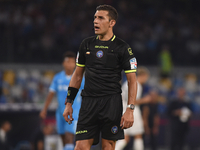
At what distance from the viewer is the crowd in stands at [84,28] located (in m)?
15.5

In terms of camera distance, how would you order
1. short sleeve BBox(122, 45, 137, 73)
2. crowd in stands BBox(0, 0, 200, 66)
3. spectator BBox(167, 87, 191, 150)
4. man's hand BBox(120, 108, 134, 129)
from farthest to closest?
crowd in stands BBox(0, 0, 200, 66) < spectator BBox(167, 87, 191, 150) < short sleeve BBox(122, 45, 137, 73) < man's hand BBox(120, 108, 134, 129)

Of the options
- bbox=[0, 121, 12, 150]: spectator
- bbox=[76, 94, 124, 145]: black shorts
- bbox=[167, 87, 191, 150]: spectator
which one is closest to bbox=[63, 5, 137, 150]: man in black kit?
bbox=[76, 94, 124, 145]: black shorts

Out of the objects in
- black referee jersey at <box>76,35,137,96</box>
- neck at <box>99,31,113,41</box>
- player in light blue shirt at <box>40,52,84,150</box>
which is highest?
neck at <box>99,31,113,41</box>

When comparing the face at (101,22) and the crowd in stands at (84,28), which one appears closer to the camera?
the face at (101,22)

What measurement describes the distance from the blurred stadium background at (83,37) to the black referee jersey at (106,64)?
7481mm

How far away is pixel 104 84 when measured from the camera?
12.6ft

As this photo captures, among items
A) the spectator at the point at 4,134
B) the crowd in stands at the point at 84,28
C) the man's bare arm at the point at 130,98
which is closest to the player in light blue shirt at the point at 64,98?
the spectator at the point at 4,134

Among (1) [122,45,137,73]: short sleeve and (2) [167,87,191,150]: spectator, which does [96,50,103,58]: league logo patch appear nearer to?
(1) [122,45,137,73]: short sleeve

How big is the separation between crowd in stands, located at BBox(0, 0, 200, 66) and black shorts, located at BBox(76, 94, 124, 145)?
11376 millimetres

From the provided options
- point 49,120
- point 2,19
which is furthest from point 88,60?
point 2,19

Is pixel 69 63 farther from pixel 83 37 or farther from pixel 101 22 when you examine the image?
pixel 83 37

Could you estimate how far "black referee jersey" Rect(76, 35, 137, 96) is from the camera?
382 cm

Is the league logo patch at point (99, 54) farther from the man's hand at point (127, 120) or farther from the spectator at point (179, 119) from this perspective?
the spectator at point (179, 119)

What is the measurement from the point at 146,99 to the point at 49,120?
2.64 m
